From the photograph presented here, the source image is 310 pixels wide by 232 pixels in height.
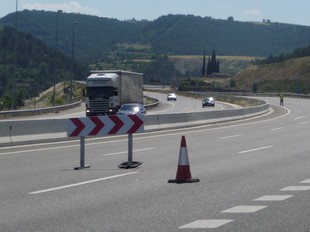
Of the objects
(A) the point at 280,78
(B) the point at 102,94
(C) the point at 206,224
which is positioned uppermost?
(C) the point at 206,224

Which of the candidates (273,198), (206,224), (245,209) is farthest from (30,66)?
(206,224)

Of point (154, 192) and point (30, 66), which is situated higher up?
point (154, 192)

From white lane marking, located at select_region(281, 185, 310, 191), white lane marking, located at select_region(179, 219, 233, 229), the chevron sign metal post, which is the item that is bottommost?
white lane marking, located at select_region(281, 185, 310, 191)

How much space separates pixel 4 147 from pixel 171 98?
8232 cm

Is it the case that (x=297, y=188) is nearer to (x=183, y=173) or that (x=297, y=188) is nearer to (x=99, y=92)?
(x=183, y=173)

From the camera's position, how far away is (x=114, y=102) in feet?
173

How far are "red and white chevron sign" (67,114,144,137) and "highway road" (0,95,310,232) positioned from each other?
0.83m

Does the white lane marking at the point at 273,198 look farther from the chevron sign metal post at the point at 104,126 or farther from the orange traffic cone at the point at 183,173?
the chevron sign metal post at the point at 104,126

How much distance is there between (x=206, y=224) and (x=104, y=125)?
8.71 metres

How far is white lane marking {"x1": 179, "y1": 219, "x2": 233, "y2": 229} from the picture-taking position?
33.2ft

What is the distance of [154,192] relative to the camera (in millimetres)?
13719

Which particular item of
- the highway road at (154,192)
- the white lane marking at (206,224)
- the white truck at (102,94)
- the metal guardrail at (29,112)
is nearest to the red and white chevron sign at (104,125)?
the highway road at (154,192)

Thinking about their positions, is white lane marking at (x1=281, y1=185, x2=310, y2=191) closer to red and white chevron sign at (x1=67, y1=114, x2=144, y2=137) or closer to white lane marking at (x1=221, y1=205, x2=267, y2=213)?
white lane marking at (x1=221, y1=205, x2=267, y2=213)

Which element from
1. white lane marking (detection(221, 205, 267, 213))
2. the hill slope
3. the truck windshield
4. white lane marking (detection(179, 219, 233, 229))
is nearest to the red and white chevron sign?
white lane marking (detection(221, 205, 267, 213))
